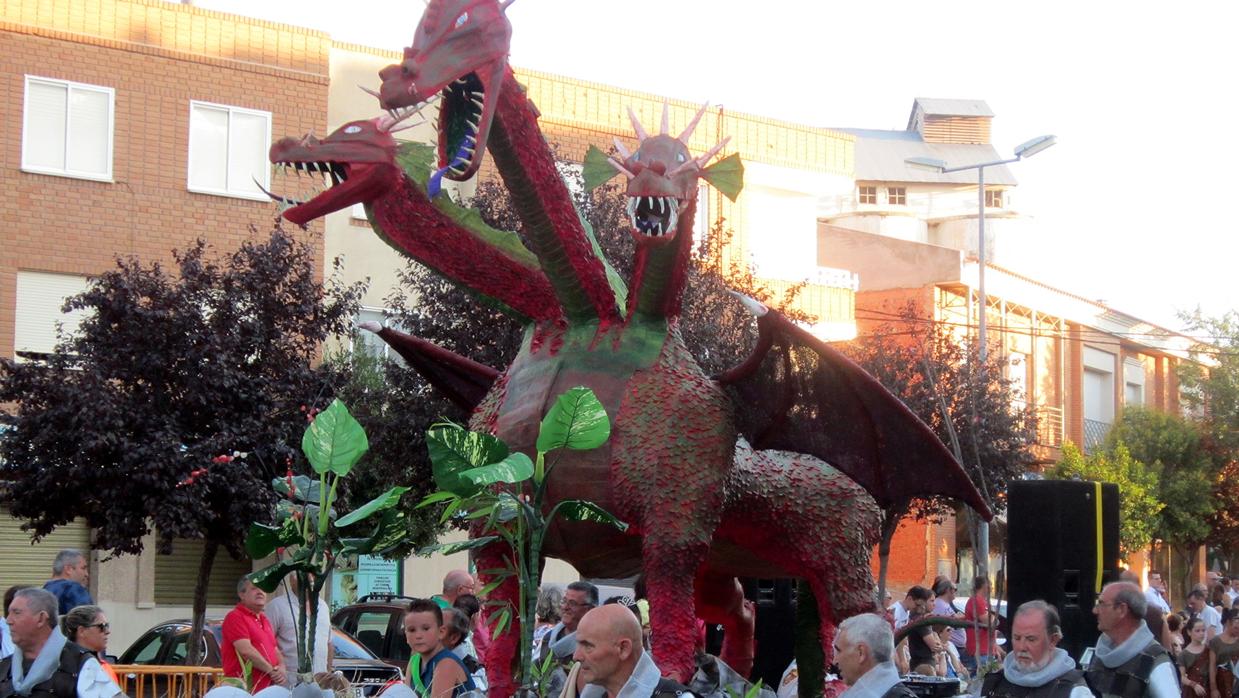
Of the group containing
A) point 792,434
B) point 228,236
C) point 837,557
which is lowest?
point 837,557

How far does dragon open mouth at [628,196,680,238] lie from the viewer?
6953mm

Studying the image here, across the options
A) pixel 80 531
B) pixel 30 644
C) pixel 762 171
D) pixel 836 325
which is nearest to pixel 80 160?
pixel 80 531

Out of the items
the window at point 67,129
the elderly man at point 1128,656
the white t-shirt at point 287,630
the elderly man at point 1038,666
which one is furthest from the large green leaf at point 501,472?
Result: the window at point 67,129

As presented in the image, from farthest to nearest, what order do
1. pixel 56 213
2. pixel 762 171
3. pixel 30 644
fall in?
pixel 762 171, pixel 56 213, pixel 30 644

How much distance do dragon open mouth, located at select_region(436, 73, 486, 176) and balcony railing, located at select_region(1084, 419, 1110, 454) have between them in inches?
1288

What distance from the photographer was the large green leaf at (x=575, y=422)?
629 cm

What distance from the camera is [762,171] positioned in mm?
26516

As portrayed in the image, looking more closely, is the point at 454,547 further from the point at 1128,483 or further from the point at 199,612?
the point at 1128,483

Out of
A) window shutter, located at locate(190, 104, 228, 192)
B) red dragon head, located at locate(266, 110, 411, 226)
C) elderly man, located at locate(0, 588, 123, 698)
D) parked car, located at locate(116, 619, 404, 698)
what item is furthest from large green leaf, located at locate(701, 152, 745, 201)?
window shutter, located at locate(190, 104, 228, 192)

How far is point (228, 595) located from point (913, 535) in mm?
15954

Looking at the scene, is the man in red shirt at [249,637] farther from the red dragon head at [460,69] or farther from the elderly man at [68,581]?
the red dragon head at [460,69]

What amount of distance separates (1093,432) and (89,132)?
25.3 metres

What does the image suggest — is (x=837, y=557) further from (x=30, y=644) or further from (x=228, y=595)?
(x=228, y=595)

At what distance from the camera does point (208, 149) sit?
21812mm
